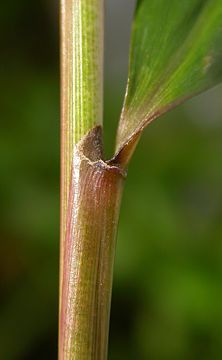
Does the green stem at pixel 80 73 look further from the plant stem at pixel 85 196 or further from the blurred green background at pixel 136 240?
the blurred green background at pixel 136 240

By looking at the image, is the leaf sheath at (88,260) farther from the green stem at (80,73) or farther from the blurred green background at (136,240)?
the blurred green background at (136,240)

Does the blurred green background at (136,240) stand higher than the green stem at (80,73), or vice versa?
the green stem at (80,73)

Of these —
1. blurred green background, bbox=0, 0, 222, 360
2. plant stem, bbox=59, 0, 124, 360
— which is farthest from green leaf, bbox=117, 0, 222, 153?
blurred green background, bbox=0, 0, 222, 360

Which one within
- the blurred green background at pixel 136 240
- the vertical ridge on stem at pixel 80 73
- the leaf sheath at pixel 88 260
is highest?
the vertical ridge on stem at pixel 80 73

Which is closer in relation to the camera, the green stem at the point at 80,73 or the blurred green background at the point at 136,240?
the green stem at the point at 80,73

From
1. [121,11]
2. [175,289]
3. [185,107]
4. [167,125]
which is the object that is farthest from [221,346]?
[121,11]

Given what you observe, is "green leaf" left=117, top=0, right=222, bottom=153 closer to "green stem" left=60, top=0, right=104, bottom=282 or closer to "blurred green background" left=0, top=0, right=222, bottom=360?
"green stem" left=60, top=0, right=104, bottom=282

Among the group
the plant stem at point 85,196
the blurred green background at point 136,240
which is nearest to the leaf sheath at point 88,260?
the plant stem at point 85,196
